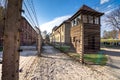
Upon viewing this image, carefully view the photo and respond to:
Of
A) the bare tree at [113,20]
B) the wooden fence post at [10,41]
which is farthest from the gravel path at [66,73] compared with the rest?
the bare tree at [113,20]

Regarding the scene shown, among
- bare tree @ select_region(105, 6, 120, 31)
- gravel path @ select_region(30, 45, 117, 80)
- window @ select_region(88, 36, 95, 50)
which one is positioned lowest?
gravel path @ select_region(30, 45, 117, 80)

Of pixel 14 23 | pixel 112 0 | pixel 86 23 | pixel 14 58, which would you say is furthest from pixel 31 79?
pixel 86 23

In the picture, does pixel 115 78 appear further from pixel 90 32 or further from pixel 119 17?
pixel 119 17

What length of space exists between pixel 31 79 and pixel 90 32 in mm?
11754

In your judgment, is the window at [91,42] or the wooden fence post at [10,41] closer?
the wooden fence post at [10,41]

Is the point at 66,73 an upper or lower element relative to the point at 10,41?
lower

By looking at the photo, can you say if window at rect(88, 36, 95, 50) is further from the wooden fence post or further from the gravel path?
the wooden fence post

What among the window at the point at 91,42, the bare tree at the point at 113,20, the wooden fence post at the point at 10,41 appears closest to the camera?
the wooden fence post at the point at 10,41

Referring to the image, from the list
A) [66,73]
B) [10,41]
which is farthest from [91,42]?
[10,41]

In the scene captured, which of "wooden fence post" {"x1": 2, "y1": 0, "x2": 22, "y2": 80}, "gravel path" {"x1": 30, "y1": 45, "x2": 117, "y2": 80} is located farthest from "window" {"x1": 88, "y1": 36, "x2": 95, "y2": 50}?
"wooden fence post" {"x1": 2, "y1": 0, "x2": 22, "y2": 80}

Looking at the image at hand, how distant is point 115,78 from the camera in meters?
4.89

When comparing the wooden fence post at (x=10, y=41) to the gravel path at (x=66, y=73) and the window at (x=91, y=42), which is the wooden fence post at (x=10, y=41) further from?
the window at (x=91, y=42)

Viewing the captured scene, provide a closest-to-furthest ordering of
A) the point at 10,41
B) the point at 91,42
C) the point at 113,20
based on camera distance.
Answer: the point at 10,41 < the point at 91,42 < the point at 113,20

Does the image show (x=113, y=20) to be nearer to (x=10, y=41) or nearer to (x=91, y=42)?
(x=91, y=42)
